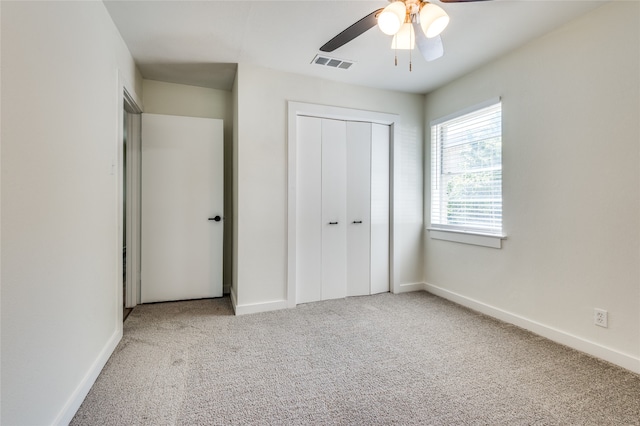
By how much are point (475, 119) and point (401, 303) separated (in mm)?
2097

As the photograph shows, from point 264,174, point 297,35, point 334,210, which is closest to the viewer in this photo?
point 297,35

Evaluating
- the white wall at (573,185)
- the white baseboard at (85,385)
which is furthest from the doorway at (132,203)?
the white wall at (573,185)

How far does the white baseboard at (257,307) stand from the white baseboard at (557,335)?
74.7 inches

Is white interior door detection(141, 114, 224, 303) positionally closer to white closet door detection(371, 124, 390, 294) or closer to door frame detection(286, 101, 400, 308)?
door frame detection(286, 101, 400, 308)

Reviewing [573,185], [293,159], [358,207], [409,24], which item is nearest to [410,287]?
[358,207]

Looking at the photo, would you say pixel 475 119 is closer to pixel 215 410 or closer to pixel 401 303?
pixel 401 303

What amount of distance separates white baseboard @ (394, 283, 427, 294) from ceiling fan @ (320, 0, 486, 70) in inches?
100

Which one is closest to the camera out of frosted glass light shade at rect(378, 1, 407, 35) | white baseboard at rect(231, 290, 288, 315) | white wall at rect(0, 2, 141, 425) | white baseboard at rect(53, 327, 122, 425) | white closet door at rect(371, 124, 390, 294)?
white wall at rect(0, 2, 141, 425)

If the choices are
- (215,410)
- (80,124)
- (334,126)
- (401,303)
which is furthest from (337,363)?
(334,126)

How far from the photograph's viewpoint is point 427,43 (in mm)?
1923

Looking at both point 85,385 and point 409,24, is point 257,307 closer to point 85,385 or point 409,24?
point 85,385

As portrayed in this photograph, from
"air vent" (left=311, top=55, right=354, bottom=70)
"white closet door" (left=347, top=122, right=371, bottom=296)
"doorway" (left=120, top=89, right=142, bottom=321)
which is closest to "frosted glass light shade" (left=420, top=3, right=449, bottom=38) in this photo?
"air vent" (left=311, top=55, right=354, bottom=70)

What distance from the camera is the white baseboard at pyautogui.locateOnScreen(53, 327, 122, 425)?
140cm

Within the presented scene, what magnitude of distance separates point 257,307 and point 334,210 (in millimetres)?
1319
